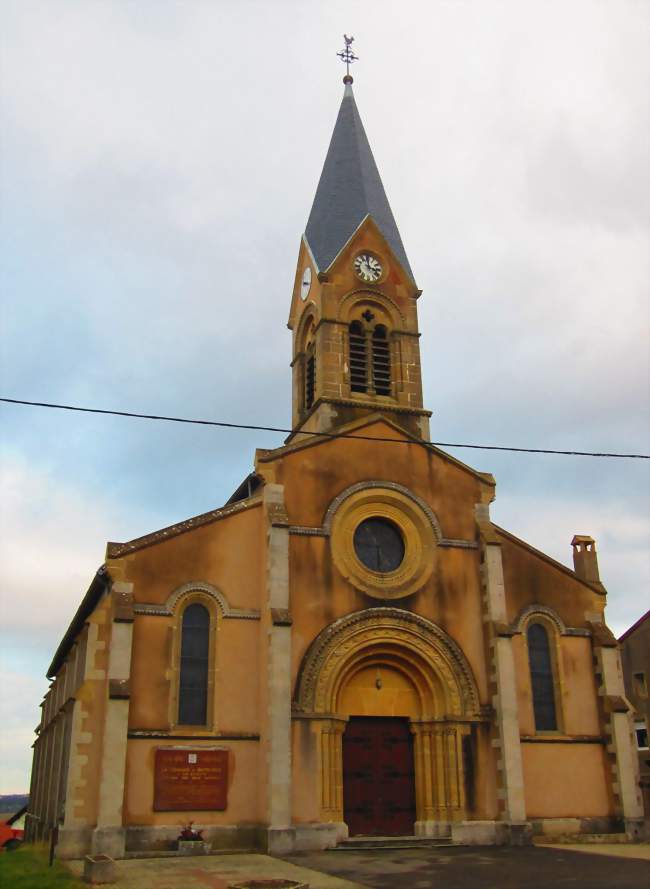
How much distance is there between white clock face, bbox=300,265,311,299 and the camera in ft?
102

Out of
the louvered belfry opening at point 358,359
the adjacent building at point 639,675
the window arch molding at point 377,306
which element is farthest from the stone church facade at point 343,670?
the adjacent building at point 639,675

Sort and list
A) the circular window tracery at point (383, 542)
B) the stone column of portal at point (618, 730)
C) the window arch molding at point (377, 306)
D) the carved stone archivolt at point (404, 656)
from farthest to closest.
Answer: the window arch molding at point (377, 306)
the circular window tracery at point (383, 542)
the stone column of portal at point (618, 730)
the carved stone archivolt at point (404, 656)

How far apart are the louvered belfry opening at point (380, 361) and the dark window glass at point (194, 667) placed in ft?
32.0

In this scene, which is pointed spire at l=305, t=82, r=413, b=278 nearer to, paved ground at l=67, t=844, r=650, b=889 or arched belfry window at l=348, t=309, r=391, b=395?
arched belfry window at l=348, t=309, r=391, b=395

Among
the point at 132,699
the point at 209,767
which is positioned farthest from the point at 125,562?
the point at 209,767

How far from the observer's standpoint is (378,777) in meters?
23.0

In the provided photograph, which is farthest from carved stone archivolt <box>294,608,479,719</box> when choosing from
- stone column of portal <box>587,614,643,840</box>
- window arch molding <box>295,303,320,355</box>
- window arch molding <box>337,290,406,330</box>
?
window arch molding <box>295,303,320,355</box>

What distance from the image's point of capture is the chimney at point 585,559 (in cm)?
2688

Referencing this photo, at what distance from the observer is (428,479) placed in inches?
1020

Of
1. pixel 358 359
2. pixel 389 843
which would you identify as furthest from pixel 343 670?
pixel 358 359

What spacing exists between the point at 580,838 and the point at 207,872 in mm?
10864

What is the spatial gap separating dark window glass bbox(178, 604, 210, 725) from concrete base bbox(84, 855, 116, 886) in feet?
20.6

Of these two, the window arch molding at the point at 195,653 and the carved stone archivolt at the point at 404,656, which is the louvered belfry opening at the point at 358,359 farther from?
the window arch molding at the point at 195,653

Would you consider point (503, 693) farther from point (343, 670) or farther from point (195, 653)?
point (195, 653)
